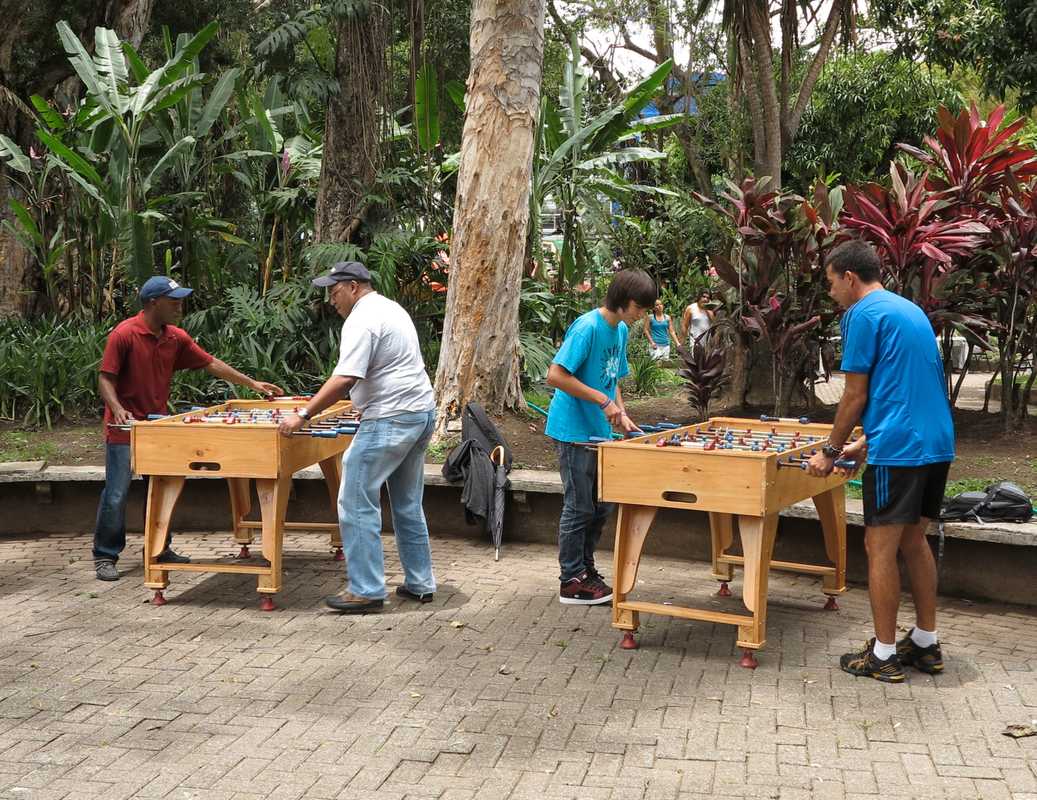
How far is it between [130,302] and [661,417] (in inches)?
234

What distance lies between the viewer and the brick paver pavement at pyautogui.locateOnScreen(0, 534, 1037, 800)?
4461 millimetres

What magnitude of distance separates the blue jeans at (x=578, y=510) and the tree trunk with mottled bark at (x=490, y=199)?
115 inches

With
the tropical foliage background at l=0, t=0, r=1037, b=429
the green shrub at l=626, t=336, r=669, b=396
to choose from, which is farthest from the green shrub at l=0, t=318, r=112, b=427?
the green shrub at l=626, t=336, r=669, b=396

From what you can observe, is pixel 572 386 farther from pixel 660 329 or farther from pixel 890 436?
pixel 660 329

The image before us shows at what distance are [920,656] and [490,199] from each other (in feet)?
17.1

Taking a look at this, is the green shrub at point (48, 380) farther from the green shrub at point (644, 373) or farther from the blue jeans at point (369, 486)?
the green shrub at point (644, 373)

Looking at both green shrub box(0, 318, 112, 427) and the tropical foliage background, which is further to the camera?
green shrub box(0, 318, 112, 427)

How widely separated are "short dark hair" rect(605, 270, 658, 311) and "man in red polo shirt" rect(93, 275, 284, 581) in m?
2.69

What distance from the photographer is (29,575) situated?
770 cm

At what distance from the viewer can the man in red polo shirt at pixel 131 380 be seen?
7.40 meters

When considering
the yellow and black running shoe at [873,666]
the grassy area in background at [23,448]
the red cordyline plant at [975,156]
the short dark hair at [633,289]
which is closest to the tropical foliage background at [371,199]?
the red cordyline plant at [975,156]

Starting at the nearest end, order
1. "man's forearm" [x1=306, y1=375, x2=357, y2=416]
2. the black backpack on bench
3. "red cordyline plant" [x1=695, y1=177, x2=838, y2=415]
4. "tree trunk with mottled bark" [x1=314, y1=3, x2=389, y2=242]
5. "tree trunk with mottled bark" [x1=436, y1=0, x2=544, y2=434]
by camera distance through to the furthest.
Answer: "man's forearm" [x1=306, y1=375, x2=357, y2=416], the black backpack on bench, "red cordyline plant" [x1=695, y1=177, x2=838, y2=415], "tree trunk with mottled bark" [x1=436, y1=0, x2=544, y2=434], "tree trunk with mottled bark" [x1=314, y1=3, x2=389, y2=242]

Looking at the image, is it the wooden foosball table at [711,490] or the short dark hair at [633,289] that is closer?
the wooden foosball table at [711,490]

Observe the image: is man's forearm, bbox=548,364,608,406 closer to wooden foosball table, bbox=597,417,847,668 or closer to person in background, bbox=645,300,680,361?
wooden foosball table, bbox=597,417,847,668
